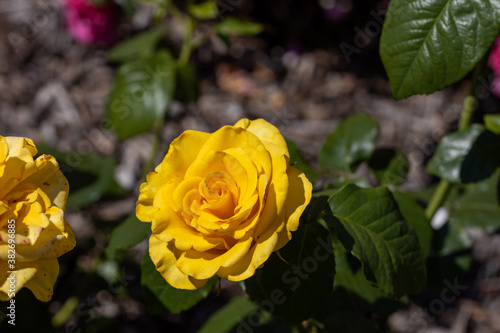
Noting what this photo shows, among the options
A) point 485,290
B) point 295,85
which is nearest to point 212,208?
point 485,290

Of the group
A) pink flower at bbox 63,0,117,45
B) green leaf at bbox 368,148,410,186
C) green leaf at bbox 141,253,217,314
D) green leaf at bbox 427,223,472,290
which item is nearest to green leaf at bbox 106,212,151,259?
green leaf at bbox 141,253,217,314

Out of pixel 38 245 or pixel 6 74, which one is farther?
pixel 6 74

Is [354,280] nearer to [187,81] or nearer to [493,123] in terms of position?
[493,123]

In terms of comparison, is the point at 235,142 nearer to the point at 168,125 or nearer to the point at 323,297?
the point at 323,297

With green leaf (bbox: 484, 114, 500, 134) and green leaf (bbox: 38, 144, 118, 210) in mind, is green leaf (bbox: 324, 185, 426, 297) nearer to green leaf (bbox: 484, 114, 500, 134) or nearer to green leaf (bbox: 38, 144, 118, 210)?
green leaf (bbox: 484, 114, 500, 134)

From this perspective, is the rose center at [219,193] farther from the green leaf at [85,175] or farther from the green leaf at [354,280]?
the green leaf at [85,175]

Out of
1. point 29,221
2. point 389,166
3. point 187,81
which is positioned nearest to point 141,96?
point 187,81
